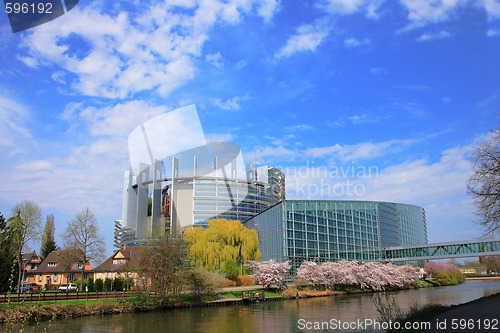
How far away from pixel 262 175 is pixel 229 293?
3014 inches

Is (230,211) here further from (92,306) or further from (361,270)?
(92,306)

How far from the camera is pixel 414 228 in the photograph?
99.7 m

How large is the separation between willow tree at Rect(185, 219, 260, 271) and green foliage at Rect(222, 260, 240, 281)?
0.38m

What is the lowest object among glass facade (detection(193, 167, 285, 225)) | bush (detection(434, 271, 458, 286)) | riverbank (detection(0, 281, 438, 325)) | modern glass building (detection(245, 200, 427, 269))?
bush (detection(434, 271, 458, 286))

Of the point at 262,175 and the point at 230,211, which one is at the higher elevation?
the point at 262,175

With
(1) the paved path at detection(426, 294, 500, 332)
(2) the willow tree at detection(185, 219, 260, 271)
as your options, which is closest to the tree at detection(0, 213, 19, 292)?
(2) the willow tree at detection(185, 219, 260, 271)

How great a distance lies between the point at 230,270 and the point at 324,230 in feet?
67.1

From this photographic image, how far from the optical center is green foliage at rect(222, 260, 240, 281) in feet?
175

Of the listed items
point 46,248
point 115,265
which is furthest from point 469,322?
point 46,248

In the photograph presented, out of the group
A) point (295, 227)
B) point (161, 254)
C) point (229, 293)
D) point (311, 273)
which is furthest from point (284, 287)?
point (161, 254)

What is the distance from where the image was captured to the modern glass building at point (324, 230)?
2427 inches

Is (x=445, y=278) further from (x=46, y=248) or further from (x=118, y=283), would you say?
(x=46, y=248)

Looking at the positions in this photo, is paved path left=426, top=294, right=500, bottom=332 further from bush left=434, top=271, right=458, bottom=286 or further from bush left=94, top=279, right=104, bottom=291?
bush left=434, top=271, right=458, bottom=286

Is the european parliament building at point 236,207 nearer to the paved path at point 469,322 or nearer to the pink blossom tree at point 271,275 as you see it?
the pink blossom tree at point 271,275
